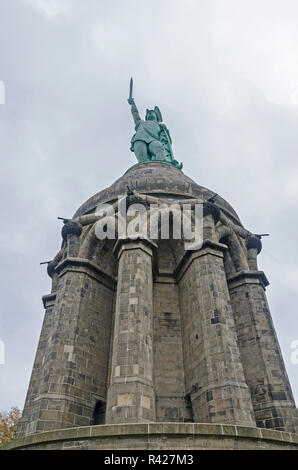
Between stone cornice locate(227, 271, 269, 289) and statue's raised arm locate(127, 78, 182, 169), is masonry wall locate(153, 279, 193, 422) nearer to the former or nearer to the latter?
stone cornice locate(227, 271, 269, 289)

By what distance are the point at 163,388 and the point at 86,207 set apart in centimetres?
866

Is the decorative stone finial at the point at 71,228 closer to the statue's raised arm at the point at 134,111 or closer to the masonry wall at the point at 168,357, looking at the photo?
the masonry wall at the point at 168,357

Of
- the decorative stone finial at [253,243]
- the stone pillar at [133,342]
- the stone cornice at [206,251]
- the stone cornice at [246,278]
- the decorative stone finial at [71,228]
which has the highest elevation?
the decorative stone finial at [253,243]

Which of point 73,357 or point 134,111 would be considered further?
point 134,111

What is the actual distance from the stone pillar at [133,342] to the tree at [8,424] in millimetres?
23028

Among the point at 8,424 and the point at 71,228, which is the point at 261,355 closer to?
the point at 71,228

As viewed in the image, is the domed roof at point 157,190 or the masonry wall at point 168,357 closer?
the masonry wall at point 168,357

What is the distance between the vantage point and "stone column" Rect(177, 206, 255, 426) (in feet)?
27.8

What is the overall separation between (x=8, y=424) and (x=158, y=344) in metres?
23.8

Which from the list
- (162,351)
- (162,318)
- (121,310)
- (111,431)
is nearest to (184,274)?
(162,318)

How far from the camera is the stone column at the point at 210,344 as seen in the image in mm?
8477

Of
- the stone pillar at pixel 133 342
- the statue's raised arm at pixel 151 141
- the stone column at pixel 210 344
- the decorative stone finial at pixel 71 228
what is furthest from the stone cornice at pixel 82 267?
the statue's raised arm at pixel 151 141

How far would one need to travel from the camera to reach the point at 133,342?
8852 millimetres

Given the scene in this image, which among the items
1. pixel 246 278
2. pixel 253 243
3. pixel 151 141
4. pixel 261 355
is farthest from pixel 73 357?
pixel 151 141
